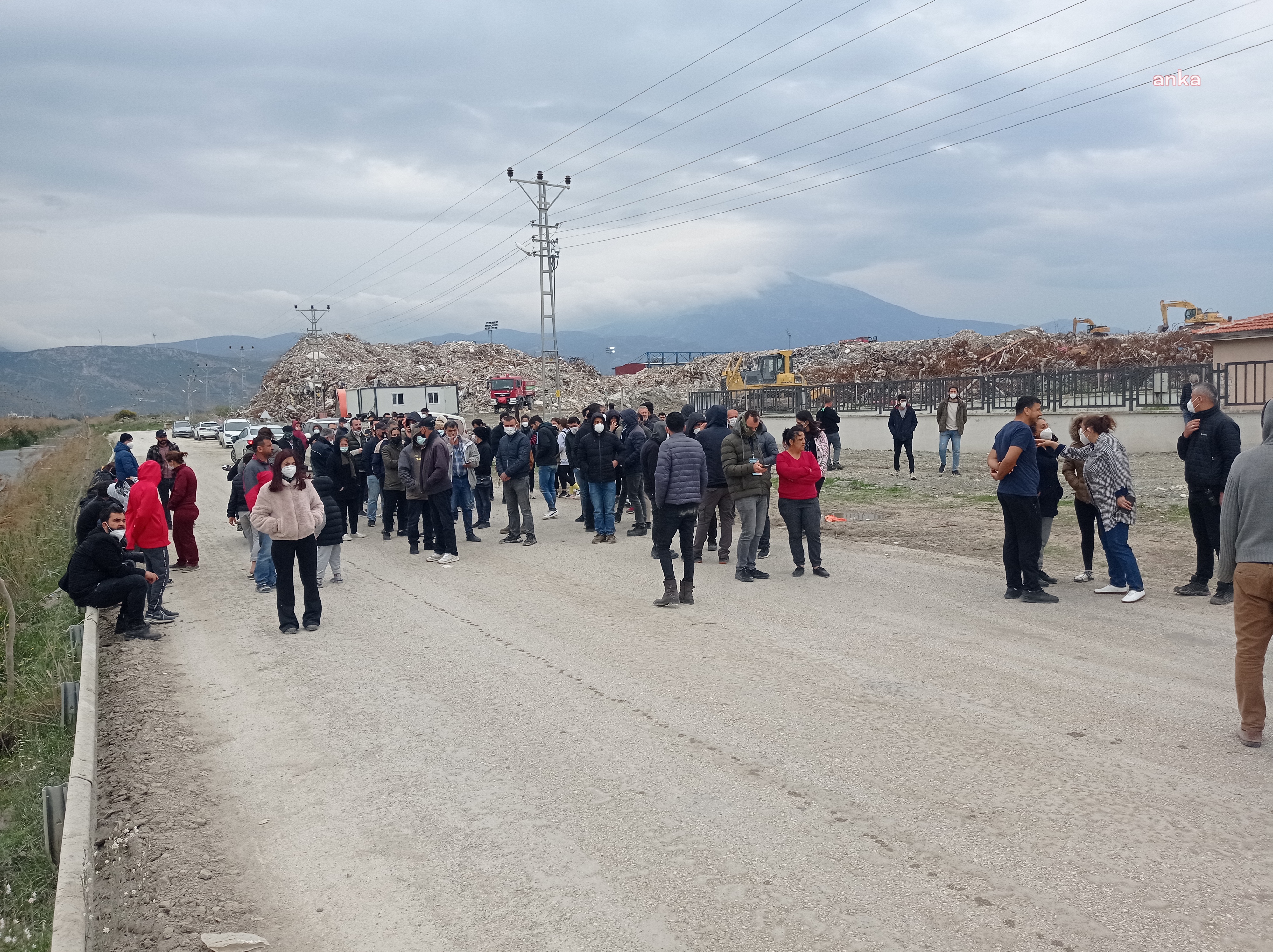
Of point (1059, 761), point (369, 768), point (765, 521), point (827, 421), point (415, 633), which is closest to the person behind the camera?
point (1059, 761)

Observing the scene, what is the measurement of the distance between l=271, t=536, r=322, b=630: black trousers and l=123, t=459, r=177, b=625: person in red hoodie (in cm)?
170

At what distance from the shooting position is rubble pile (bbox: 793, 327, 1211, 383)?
1802 inches

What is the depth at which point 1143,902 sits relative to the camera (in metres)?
3.72

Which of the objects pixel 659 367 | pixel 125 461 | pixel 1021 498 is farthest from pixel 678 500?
pixel 659 367

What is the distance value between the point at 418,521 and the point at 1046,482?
28.8 feet

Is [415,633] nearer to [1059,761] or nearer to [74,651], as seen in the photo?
[74,651]

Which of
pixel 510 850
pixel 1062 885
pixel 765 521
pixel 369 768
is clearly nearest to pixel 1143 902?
pixel 1062 885

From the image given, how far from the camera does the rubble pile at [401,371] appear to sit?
2778 inches

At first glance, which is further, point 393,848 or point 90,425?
point 90,425

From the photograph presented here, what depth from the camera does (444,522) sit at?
12836 millimetres

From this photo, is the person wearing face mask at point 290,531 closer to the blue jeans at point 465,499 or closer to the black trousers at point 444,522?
the black trousers at point 444,522

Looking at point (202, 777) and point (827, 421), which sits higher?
point (827, 421)

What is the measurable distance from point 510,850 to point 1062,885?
243cm

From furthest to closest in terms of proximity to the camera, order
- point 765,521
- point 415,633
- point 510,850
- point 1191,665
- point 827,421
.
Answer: point 827,421 → point 765,521 → point 415,633 → point 1191,665 → point 510,850
